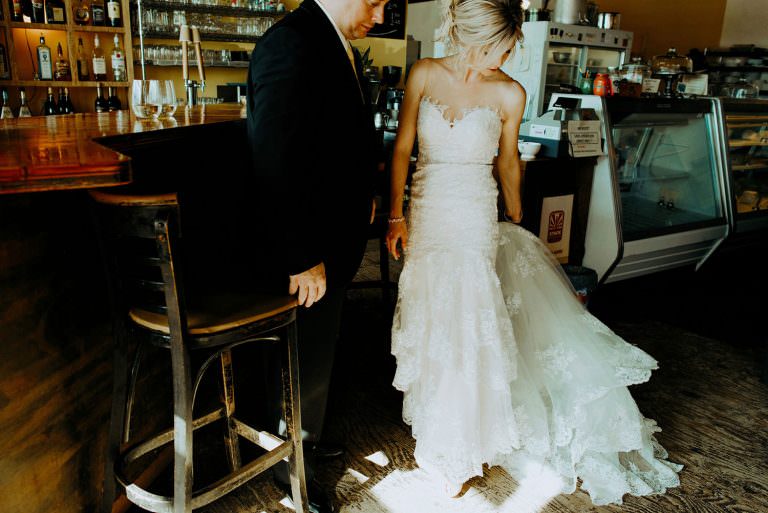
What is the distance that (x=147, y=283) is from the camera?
51.8 inches

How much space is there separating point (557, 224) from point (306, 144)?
232 centimetres

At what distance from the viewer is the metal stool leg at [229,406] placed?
1752mm

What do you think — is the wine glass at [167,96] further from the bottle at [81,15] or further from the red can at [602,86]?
the bottle at [81,15]

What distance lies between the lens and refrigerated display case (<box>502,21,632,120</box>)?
516 cm

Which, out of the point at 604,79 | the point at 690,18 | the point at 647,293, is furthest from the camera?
the point at 690,18

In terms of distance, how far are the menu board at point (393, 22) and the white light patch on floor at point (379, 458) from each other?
18.2 feet

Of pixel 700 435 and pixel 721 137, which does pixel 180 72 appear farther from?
pixel 700 435

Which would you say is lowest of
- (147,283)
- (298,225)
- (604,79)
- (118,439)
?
(118,439)

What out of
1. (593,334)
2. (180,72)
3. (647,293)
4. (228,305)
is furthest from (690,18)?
(228,305)

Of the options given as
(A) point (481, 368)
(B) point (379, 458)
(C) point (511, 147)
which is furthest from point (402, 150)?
(B) point (379, 458)

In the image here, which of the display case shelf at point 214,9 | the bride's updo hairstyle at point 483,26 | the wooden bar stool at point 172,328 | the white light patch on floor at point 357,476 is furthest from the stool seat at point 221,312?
the display case shelf at point 214,9

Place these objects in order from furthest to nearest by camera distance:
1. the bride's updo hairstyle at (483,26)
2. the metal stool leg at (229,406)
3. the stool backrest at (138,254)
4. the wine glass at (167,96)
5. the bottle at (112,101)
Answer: the bottle at (112,101) → the wine glass at (167,96) → the bride's updo hairstyle at (483,26) → the metal stool leg at (229,406) → the stool backrest at (138,254)

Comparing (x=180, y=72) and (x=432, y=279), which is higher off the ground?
A: (x=180, y=72)

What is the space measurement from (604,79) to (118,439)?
3109 millimetres
